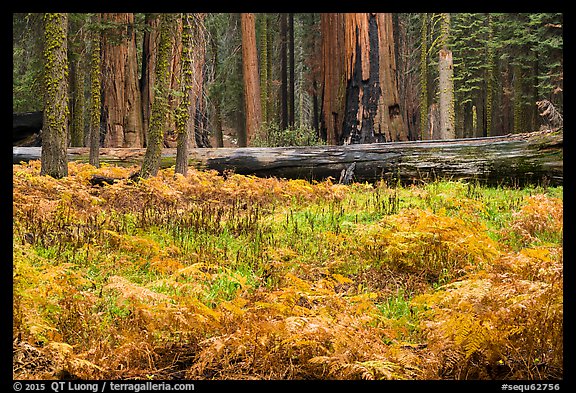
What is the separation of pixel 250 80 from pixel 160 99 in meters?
11.1

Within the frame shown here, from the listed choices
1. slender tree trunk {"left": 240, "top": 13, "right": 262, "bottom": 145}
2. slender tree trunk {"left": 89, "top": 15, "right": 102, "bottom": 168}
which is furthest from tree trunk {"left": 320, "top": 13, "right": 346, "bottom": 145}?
slender tree trunk {"left": 89, "top": 15, "right": 102, "bottom": 168}

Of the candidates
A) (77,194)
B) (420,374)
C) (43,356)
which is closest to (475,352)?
(420,374)

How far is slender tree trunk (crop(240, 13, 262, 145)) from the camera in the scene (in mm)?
21656

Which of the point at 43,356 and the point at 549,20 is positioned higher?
the point at 549,20

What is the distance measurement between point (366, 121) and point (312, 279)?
10153 mm

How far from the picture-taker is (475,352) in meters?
3.49

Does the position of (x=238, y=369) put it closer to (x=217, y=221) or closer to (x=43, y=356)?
(x=43, y=356)

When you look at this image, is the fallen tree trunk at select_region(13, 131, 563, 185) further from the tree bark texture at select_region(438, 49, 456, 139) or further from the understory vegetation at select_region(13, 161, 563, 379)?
the tree bark texture at select_region(438, 49, 456, 139)

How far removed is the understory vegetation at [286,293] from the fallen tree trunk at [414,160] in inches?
111

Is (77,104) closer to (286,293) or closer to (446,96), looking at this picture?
(446,96)

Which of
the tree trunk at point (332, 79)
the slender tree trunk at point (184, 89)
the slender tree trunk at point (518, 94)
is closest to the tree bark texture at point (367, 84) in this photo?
the tree trunk at point (332, 79)
